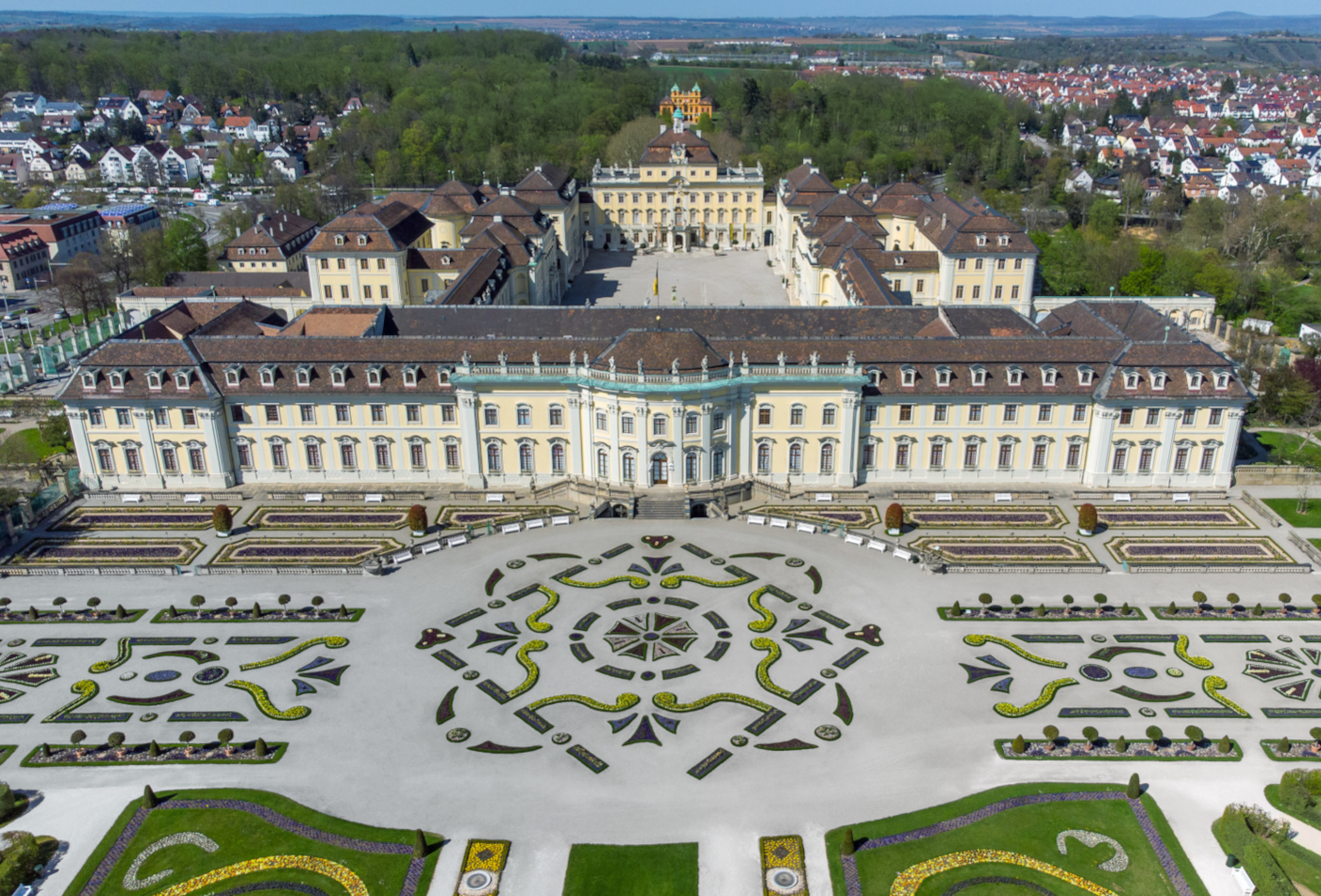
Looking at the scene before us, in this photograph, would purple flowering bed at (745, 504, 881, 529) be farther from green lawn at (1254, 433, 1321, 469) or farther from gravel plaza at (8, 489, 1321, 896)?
green lawn at (1254, 433, 1321, 469)

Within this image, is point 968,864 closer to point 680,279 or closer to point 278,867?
point 278,867

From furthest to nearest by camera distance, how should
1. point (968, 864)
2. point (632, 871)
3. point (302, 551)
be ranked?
1. point (302, 551)
2. point (968, 864)
3. point (632, 871)

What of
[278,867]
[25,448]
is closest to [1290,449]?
[278,867]

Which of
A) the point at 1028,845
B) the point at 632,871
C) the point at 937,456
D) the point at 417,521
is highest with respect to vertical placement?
the point at 937,456

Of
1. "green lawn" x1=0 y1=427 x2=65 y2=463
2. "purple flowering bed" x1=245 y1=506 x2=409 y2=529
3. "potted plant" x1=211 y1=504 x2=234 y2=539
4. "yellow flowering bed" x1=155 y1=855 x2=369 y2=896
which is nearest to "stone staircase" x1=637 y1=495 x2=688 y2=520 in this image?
"purple flowering bed" x1=245 y1=506 x2=409 y2=529

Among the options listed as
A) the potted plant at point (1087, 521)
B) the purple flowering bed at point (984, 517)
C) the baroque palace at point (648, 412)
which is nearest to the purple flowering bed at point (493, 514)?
the baroque palace at point (648, 412)

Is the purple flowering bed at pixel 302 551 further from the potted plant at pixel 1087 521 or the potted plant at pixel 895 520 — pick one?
the potted plant at pixel 1087 521

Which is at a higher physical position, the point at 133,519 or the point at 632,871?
the point at 133,519
